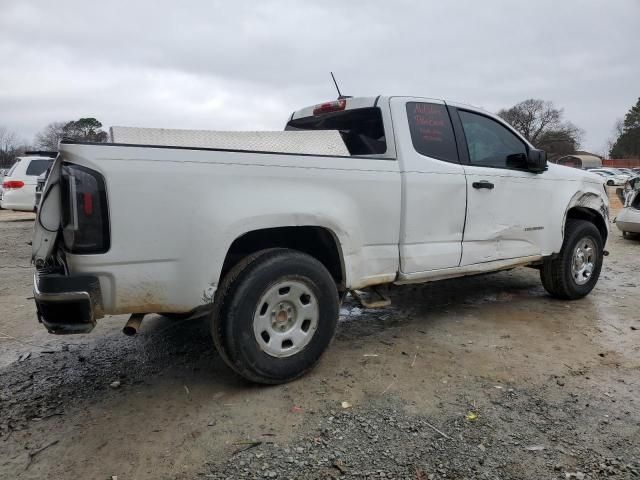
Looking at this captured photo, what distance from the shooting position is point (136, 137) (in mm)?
2982

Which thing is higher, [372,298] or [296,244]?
[296,244]

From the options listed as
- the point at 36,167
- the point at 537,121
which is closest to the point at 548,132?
the point at 537,121

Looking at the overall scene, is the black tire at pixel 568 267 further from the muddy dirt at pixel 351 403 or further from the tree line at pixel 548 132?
the tree line at pixel 548 132

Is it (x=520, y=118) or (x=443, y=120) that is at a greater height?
(x=520, y=118)

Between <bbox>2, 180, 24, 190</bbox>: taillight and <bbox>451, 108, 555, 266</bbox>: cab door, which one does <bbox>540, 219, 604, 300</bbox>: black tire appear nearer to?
<bbox>451, 108, 555, 266</bbox>: cab door

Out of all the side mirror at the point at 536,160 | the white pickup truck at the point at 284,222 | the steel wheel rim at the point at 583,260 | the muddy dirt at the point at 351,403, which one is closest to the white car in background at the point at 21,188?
the muddy dirt at the point at 351,403

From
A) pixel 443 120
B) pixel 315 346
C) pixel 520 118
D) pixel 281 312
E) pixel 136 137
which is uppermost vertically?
pixel 520 118

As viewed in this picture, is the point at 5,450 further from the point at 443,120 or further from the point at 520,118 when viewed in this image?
the point at 520,118

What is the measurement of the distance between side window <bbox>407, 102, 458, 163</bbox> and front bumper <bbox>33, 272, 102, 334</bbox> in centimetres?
250

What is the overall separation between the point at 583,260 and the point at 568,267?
0.33 m

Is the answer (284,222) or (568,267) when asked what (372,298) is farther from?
(568,267)

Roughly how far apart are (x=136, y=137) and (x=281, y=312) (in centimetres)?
138

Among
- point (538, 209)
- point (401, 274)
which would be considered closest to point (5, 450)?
point (401, 274)

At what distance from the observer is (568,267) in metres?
5.11
